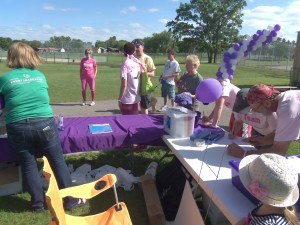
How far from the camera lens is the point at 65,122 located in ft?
11.4

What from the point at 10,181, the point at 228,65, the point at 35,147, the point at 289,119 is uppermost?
the point at 228,65

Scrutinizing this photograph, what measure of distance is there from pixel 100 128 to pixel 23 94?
98 centimetres

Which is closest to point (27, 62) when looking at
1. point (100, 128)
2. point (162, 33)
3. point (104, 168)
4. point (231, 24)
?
point (100, 128)

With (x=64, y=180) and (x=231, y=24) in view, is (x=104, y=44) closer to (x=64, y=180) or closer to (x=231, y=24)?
(x=231, y=24)

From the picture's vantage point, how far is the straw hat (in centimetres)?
127

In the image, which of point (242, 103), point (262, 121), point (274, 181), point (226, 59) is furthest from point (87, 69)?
point (274, 181)

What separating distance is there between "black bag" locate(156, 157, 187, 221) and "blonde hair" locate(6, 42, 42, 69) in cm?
161

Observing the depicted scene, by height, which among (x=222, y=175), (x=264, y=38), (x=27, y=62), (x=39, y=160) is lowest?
(x=39, y=160)

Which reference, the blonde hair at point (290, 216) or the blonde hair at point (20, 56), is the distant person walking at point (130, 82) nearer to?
the blonde hair at point (20, 56)

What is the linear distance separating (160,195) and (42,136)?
4.13 feet

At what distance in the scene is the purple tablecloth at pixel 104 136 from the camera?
9.91 feet

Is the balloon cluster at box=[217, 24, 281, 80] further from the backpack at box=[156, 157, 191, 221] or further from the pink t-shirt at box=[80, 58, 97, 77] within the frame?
the pink t-shirt at box=[80, 58, 97, 77]

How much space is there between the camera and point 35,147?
2.70 metres

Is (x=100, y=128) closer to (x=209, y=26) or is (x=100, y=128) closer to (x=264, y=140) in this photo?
(x=264, y=140)
